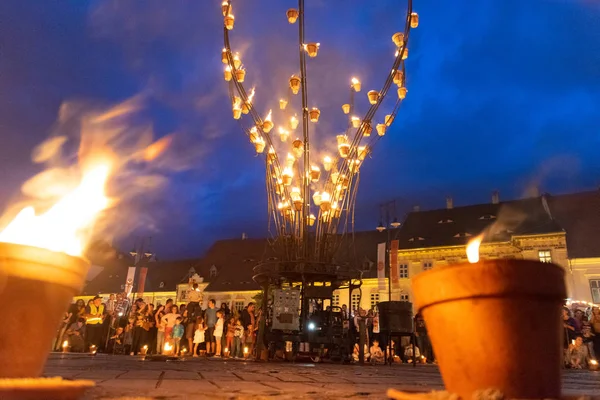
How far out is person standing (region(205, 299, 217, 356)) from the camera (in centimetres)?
1394

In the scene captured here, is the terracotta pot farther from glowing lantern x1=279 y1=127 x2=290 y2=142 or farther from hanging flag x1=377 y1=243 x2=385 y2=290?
hanging flag x1=377 y1=243 x2=385 y2=290

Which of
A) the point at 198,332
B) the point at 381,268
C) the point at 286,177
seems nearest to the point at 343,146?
the point at 286,177

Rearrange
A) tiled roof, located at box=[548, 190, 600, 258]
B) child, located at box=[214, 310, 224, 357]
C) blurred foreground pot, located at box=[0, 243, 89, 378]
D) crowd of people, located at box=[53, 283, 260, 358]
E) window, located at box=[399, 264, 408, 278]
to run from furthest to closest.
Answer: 1. window, located at box=[399, 264, 408, 278]
2. tiled roof, located at box=[548, 190, 600, 258]
3. child, located at box=[214, 310, 224, 357]
4. crowd of people, located at box=[53, 283, 260, 358]
5. blurred foreground pot, located at box=[0, 243, 89, 378]

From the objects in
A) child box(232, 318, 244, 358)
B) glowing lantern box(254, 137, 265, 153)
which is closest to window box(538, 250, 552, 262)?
child box(232, 318, 244, 358)

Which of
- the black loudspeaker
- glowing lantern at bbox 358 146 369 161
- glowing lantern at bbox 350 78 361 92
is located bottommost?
the black loudspeaker

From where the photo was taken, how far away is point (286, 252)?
862 centimetres

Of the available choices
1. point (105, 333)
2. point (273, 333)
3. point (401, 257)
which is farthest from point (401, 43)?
point (401, 257)

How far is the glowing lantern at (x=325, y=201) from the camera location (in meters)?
A: 8.66

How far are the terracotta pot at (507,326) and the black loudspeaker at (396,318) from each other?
25.8ft

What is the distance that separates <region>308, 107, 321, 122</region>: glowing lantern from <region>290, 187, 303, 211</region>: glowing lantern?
A: 152cm

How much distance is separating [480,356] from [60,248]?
2.26 meters

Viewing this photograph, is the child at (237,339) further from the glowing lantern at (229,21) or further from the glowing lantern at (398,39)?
the glowing lantern at (398,39)

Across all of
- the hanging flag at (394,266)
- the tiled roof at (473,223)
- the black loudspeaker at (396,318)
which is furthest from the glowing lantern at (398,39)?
the tiled roof at (473,223)

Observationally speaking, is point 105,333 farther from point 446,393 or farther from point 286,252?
point 446,393
